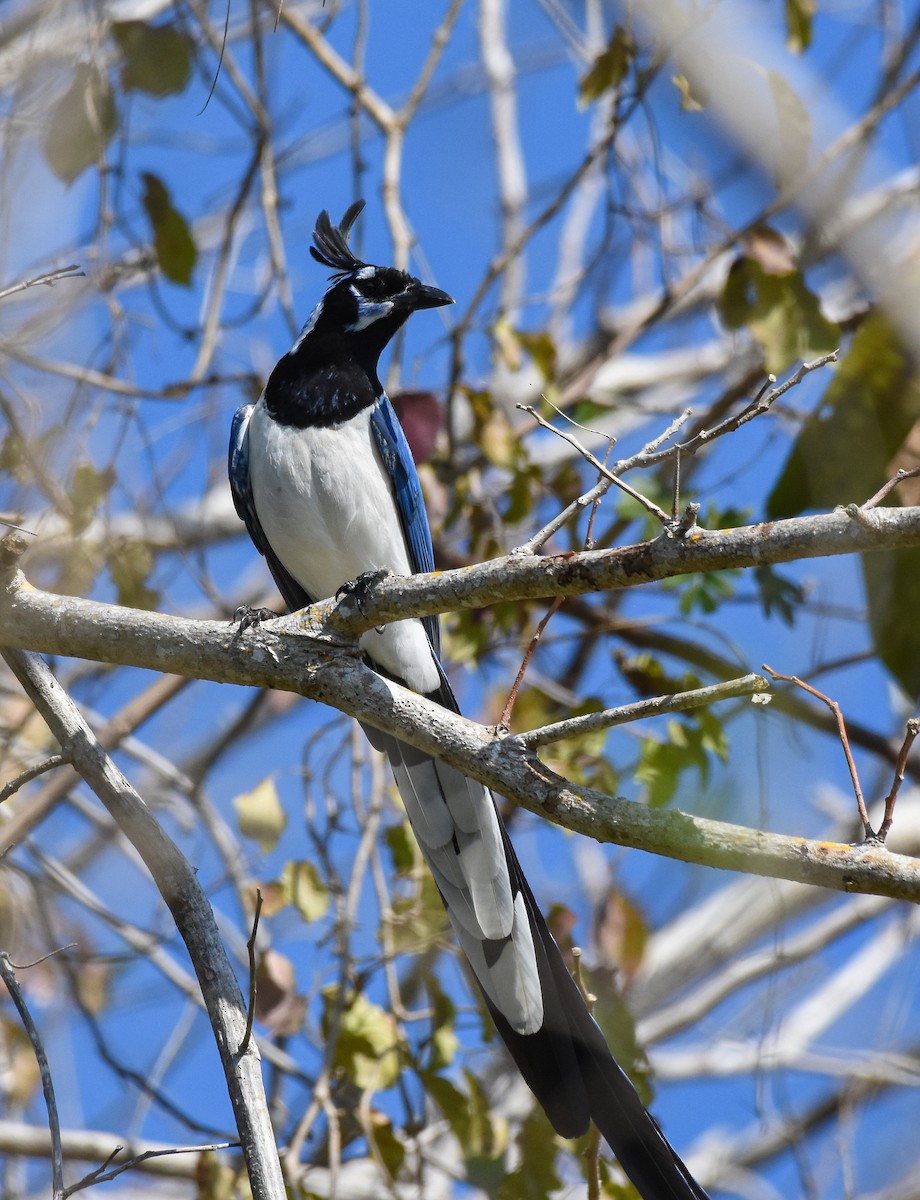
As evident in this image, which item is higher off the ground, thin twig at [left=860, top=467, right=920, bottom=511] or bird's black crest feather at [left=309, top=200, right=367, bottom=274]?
bird's black crest feather at [left=309, top=200, right=367, bottom=274]

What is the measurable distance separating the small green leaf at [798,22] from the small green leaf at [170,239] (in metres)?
1.99

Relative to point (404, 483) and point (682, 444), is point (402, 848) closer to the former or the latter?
point (404, 483)

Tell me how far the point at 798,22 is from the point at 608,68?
618 millimetres

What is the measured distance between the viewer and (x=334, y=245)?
14.3 feet

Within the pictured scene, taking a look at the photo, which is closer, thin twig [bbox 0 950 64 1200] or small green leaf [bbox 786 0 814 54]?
thin twig [bbox 0 950 64 1200]

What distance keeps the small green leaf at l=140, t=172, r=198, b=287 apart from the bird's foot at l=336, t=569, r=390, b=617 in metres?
1.67

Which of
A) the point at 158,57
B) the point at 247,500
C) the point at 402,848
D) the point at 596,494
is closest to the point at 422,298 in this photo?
the point at 247,500

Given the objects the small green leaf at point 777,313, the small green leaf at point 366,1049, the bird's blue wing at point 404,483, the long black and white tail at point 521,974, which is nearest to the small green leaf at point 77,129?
the bird's blue wing at point 404,483

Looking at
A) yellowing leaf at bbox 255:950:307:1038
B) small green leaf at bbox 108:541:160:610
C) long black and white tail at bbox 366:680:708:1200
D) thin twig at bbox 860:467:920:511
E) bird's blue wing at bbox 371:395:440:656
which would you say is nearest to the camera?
thin twig at bbox 860:467:920:511

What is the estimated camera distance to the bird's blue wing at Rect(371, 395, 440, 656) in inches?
151

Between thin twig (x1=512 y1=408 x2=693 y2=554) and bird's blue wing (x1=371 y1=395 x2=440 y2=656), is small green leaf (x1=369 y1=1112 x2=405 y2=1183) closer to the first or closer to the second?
bird's blue wing (x1=371 y1=395 x2=440 y2=656)

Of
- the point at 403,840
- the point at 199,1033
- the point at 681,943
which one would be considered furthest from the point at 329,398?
the point at 681,943

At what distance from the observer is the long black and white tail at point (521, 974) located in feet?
8.61

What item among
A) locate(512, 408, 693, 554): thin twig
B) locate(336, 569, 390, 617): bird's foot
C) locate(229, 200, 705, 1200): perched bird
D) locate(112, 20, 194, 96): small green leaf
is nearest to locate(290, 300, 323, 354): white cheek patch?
locate(229, 200, 705, 1200): perched bird
